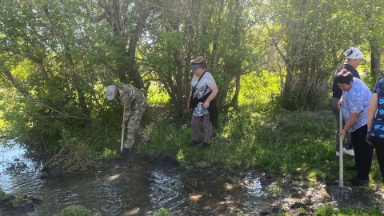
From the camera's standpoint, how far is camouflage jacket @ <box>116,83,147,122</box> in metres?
7.38

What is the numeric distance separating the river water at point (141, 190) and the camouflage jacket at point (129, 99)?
109cm

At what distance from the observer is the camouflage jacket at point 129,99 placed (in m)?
7.38

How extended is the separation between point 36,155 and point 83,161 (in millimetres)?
1646

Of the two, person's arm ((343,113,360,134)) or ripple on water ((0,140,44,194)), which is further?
ripple on water ((0,140,44,194))

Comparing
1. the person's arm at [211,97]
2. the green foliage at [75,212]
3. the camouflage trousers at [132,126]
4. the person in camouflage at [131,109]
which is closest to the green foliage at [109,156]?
the person in camouflage at [131,109]

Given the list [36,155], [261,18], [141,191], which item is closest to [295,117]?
[261,18]

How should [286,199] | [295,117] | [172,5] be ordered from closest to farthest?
1. [286,199]
2. [172,5]
3. [295,117]

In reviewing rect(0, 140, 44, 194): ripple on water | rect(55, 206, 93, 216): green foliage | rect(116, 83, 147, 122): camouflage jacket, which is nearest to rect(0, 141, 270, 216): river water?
rect(0, 140, 44, 194): ripple on water

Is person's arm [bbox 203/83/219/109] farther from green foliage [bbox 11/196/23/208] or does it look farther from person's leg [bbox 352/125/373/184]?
green foliage [bbox 11/196/23/208]

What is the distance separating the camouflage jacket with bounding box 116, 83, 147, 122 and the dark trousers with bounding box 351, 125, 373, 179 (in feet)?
13.4

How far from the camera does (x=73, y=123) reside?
869cm

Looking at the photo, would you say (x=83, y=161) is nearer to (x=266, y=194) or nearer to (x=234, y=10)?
(x=266, y=194)

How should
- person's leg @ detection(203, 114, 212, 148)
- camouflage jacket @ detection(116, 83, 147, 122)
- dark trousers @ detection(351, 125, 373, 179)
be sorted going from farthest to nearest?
camouflage jacket @ detection(116, 83, 147, 122)
person's leg @ detection(203, 114, 212, 148)
dark trousers @ detection(351, 125, 373, 179)

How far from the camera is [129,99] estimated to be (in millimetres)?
Result: 7496
